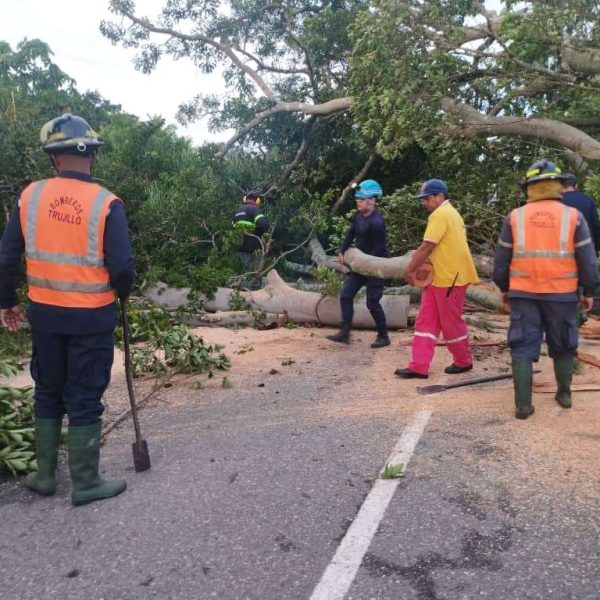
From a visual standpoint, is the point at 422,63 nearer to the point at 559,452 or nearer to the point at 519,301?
the point at 519,301

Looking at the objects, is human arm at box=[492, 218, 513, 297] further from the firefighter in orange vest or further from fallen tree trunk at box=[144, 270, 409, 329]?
fallen tree trunk at box=[144, 270, 409, 329]

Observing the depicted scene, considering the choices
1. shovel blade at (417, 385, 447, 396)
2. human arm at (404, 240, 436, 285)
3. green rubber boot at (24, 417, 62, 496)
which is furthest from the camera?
human arm at (404, 240, 436, 285)

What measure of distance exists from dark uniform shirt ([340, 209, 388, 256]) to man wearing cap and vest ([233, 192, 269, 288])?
8.22ft

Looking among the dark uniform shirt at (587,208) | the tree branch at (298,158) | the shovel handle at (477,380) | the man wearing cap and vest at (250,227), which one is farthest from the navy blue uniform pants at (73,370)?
the tree branch at (298,158)

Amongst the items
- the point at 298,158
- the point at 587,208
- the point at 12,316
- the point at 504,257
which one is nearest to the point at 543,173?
the point at 504,257

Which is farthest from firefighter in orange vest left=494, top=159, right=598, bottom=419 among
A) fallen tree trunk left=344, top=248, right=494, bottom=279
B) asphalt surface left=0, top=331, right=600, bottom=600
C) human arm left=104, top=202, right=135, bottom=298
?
human arm left=104, top=202, right=135, bottom=298

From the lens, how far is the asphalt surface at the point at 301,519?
224 centimetres

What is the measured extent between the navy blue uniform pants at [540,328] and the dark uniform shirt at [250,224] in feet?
17.8

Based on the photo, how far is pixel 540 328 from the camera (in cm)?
415

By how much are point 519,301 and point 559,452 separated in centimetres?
115

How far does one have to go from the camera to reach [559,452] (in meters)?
3.40

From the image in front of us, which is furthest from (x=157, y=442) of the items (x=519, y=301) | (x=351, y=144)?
(x=351, y=144)

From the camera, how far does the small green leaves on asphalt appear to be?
3152 millimetres

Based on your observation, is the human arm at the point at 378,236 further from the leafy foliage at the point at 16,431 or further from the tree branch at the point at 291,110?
the tree branch at the point at 291,110
